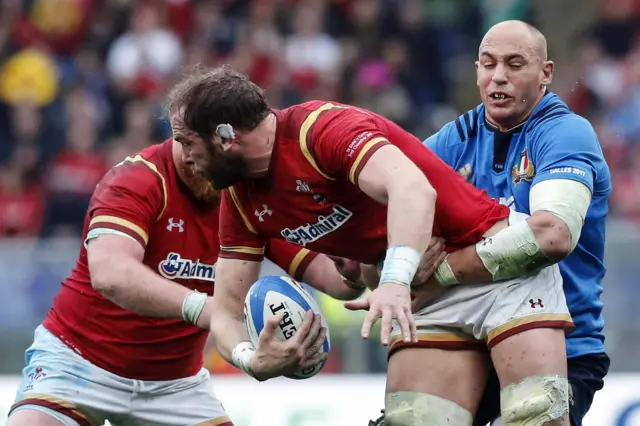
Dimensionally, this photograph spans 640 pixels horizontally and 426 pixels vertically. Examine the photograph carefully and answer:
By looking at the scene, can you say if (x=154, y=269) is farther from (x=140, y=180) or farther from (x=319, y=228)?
(x=319, y=228)

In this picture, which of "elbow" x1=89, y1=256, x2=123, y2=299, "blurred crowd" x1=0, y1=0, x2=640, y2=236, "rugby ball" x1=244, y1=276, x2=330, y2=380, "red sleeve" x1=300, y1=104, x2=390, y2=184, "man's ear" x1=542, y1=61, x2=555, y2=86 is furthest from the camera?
"blurred crowd" x1=0, y1=0, x2=640, y2=236

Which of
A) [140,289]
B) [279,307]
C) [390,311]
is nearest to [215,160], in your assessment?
[279,307]

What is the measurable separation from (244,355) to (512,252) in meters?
1.25

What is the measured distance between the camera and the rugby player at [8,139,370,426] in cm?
635

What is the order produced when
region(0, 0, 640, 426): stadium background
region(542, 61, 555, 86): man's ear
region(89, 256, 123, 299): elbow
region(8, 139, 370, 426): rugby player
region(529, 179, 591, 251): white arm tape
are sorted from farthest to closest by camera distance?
region(0, 0, 640, 426): stadium background
region(8, 139, 370, 426): rugby player
region(89, 256, 123, 299): elbow
region(542, 61, 555, 86): man's ear
region(529, 179, 591, 251): white arm tape

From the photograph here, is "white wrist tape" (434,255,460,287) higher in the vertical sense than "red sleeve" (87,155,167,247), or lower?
lower

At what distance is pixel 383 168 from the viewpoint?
16.6ft

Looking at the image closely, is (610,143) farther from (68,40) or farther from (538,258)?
(538,258)

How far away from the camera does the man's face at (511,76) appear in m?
5.91

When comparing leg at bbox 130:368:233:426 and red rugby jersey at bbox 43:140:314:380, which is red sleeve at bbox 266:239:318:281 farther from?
leg at bbox 130:368:233:426

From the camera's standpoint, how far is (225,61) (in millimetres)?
14234

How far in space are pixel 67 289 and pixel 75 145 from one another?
662 centimetres

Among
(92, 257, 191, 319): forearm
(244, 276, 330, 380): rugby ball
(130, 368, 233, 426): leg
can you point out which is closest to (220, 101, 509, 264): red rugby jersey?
(244, 276, 330, 380): rugby ball

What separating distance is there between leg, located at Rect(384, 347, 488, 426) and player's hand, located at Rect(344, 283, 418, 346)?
0.70m
